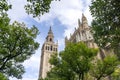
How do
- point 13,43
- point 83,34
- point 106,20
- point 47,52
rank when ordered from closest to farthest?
point 106,20 → point 13,43 → point 83,34 → point 47,52

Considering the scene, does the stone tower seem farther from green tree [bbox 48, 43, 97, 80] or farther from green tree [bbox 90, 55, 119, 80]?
green tree [bbox 90, 55, 119, 80]

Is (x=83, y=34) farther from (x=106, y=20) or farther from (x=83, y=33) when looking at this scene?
(x=106, y=20)

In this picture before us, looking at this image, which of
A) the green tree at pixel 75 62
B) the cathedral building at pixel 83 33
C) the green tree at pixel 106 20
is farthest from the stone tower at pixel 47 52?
the green tree at pixel 106 20

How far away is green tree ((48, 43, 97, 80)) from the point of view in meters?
22.2

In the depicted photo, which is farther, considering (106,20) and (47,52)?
(47,52)

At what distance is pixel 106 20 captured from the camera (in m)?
15.2

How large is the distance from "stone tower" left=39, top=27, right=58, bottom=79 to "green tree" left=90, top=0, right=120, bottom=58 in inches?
2316

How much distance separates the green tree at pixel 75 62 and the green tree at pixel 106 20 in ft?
21.8

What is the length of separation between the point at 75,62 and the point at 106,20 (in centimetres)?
839

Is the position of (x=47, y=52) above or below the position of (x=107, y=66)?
above

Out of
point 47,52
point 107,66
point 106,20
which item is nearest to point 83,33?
point 47,52

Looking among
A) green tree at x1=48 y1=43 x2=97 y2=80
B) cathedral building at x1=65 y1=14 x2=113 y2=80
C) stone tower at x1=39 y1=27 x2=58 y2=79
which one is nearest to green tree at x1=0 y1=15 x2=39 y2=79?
green tree at x1=48 y1=43 x2=97 y2=80

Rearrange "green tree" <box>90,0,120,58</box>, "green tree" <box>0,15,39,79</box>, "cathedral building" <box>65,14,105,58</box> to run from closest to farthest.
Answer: "green tree" <box>90,0,120,58</box>
"green tree" <box>0,15,39,79</box>
"cathedral building" <box>65,14,105,58</box>

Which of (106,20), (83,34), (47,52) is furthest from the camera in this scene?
(47,52)
